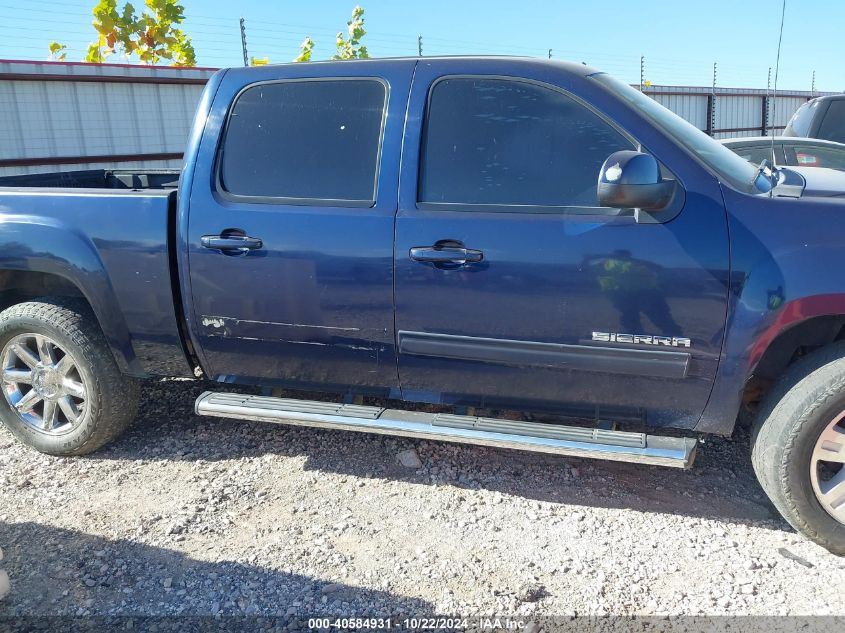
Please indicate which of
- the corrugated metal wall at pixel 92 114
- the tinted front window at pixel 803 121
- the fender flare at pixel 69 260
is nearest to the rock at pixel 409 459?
the fender flare at pixel 69 260

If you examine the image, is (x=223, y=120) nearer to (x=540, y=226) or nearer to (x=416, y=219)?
(x=416, y=219)

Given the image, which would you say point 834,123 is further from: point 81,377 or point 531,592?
point 81,377

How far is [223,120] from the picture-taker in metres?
3.52

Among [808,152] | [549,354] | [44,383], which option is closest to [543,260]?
[549,354]

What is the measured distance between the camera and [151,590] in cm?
281

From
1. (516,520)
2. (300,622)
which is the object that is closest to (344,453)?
(516,520)

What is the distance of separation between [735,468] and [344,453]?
6.58 ft

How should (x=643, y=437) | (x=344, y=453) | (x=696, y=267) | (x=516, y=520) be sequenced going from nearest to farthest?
(x=696, y=267) < (x=643, y=437) < (x=516, y=520) < (x=344, y=453)

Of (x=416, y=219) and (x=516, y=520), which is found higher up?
(x=416, y=219)

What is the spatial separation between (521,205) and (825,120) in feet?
21.2

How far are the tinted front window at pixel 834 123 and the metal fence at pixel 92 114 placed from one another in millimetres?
2161

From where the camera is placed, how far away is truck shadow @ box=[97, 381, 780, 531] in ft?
11.0

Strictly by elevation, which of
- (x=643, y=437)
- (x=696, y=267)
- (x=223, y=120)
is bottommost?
(x=643, y=437)

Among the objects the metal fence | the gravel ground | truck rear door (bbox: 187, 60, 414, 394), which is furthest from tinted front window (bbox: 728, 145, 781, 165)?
the metal fence
